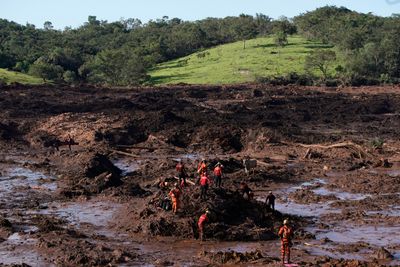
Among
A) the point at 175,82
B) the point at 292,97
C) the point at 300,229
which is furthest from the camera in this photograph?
the point at 175,82

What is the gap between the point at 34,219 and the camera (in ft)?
73.5

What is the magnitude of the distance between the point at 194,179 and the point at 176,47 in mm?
77661

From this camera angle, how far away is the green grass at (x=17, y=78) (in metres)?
74.0

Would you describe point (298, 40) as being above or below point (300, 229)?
above

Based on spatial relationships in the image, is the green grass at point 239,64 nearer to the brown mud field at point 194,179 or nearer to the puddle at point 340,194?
the brown mud field at point 194,179

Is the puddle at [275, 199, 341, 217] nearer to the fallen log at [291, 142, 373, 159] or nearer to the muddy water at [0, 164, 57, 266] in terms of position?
the muddy water at [0, 164, 57, 266]

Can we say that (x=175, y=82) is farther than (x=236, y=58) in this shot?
No

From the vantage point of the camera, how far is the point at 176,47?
10362cm

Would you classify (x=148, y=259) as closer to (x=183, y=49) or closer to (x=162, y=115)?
(x=162, y=115)

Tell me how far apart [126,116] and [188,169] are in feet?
51.1

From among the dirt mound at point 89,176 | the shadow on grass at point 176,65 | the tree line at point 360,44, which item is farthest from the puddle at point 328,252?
the shadow on grass at point 176,65

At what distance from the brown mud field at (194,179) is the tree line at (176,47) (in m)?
19.3

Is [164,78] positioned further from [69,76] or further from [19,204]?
[19,204]

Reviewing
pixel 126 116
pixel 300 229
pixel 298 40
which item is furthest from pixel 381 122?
pixel 298 40
